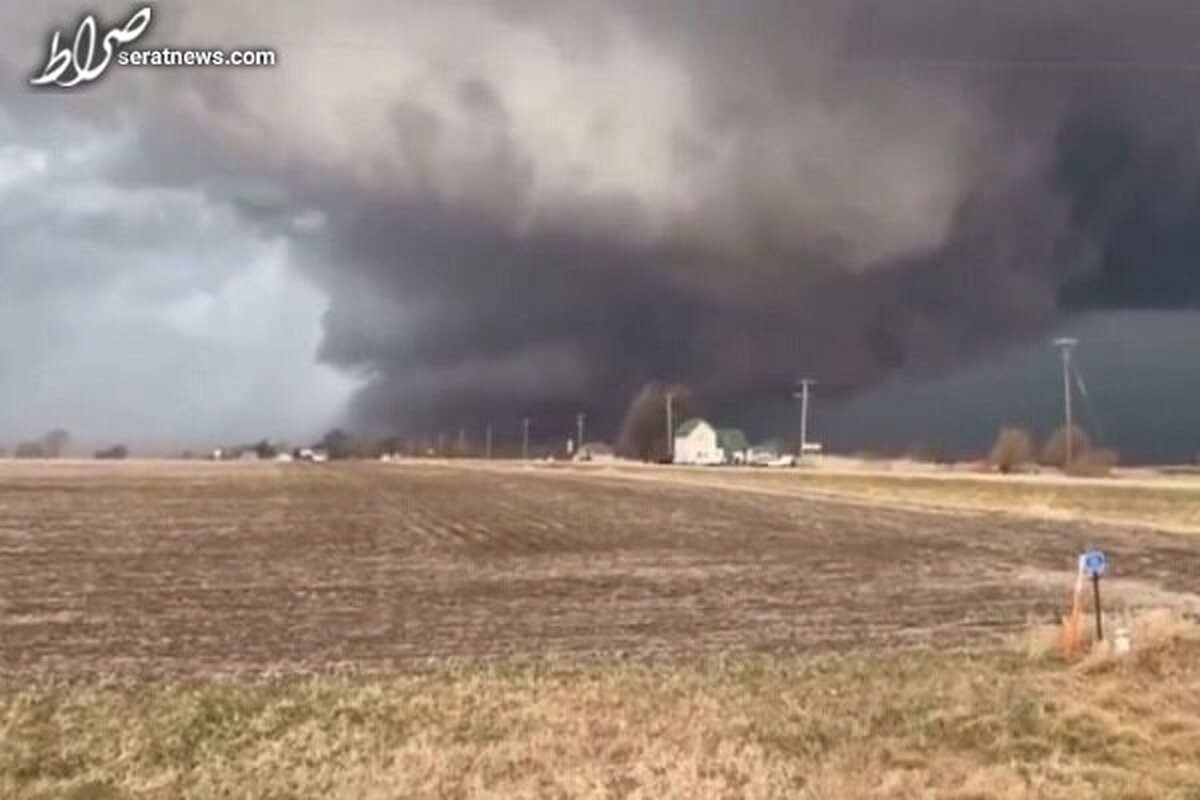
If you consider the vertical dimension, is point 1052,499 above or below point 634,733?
above

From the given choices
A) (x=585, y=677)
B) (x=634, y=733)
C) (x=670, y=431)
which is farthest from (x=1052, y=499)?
(x=670, y=431)

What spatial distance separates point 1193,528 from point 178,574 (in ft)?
117

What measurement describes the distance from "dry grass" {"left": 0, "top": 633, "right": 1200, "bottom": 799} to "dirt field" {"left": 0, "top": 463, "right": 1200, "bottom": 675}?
2.42 m

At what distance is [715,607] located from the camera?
21109 millimetres

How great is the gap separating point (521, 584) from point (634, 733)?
15448 millimetres

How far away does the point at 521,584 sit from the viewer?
2562 centimetres

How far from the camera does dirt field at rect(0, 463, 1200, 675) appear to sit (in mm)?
16531

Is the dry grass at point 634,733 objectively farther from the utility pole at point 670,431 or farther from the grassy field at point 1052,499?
the utility pole at point 670,431

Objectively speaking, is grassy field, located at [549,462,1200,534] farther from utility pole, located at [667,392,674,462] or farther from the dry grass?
utility pole, located at [667,392,674,462]

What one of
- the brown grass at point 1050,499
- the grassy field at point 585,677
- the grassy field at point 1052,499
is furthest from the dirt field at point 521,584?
the brown grass at point 1050,499

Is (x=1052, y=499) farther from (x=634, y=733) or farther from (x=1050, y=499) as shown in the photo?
(x=634, y=733)

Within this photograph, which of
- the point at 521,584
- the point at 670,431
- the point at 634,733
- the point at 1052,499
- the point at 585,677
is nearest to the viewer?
the point at 634,733

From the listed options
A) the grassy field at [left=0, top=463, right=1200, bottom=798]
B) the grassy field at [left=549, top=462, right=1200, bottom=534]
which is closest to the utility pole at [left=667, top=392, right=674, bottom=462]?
the grassy field at [left=549, top=462, right=1200, bottom=534]

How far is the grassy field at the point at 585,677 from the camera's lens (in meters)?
9.27
